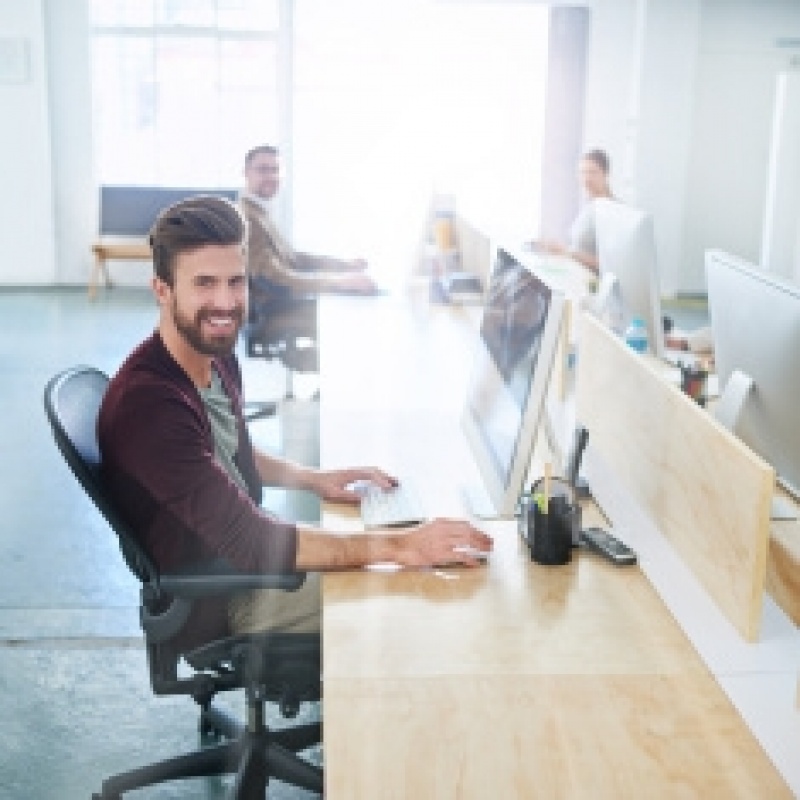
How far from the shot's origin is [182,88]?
8891 millimetres

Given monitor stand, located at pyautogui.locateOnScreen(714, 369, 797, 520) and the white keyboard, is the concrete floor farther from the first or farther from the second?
monitor stand, located at pyautogui.locateOnScreen(714, 369, 797, 520)

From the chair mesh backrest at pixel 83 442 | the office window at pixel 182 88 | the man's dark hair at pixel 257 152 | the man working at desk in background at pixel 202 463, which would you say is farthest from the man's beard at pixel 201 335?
the office window at pixel 182 88

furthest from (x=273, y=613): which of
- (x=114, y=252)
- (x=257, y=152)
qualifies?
(x=114, y=252)

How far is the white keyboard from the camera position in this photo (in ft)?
7.34

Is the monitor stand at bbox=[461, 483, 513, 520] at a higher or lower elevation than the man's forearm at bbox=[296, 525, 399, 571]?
lower

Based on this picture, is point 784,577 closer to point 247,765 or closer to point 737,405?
point 737,405

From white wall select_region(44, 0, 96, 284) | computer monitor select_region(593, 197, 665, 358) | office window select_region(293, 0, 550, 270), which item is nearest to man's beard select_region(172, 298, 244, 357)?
computer monitor select_region(593, 197, 665, 358)

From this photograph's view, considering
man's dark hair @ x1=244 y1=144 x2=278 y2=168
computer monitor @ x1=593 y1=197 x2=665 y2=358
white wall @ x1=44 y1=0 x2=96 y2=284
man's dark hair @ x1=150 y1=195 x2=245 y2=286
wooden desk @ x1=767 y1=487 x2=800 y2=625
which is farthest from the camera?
white wall @ x1=44 y1=0 x2=96 y2=284

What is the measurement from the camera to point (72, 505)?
4348mm

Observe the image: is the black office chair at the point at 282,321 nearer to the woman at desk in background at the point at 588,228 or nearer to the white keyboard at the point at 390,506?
the woman at desk in background at the point at 588,228

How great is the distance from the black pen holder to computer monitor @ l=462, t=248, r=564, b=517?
81 millimetres

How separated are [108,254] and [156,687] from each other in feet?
22.0

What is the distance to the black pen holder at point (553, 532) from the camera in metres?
2.07

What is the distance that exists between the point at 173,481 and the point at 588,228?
398cm
